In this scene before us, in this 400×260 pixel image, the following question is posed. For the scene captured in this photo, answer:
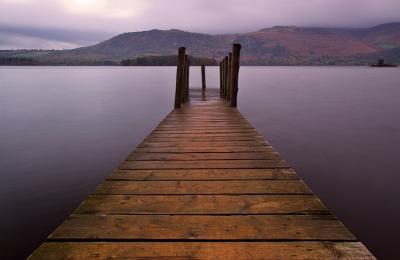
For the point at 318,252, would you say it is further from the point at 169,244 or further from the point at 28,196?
the point at 28,196

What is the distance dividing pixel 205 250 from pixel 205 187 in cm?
123

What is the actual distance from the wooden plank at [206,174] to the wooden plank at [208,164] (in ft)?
0.45

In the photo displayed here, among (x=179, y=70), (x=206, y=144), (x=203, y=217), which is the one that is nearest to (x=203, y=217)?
(x=203, y=217)

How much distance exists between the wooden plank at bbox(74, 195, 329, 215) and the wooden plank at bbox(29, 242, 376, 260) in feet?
1.68

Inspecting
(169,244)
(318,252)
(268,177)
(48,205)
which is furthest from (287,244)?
(48,205)

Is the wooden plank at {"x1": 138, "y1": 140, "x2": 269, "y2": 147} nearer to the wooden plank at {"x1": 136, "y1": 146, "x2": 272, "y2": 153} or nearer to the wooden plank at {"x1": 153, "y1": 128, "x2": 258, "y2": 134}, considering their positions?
the wooden plank at {"x1": 136, "y1": 146, "x2": 272, "y2": 153}

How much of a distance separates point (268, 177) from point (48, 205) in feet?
→ 14.9

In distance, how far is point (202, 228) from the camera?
2631 mm

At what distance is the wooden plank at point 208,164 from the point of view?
425 cm

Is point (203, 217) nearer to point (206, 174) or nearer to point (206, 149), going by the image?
point (206, 174)

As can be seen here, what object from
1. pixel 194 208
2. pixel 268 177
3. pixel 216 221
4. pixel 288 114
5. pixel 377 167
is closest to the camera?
pixel 216 221

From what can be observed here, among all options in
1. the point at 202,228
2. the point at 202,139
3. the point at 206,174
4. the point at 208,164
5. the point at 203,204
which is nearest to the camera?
the point at 202,228

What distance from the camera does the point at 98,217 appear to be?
2828 mm

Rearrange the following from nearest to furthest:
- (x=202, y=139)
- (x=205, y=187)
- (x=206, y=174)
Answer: (x=205, y=187) → (x=206, y=174) → (x=202, y=139)
